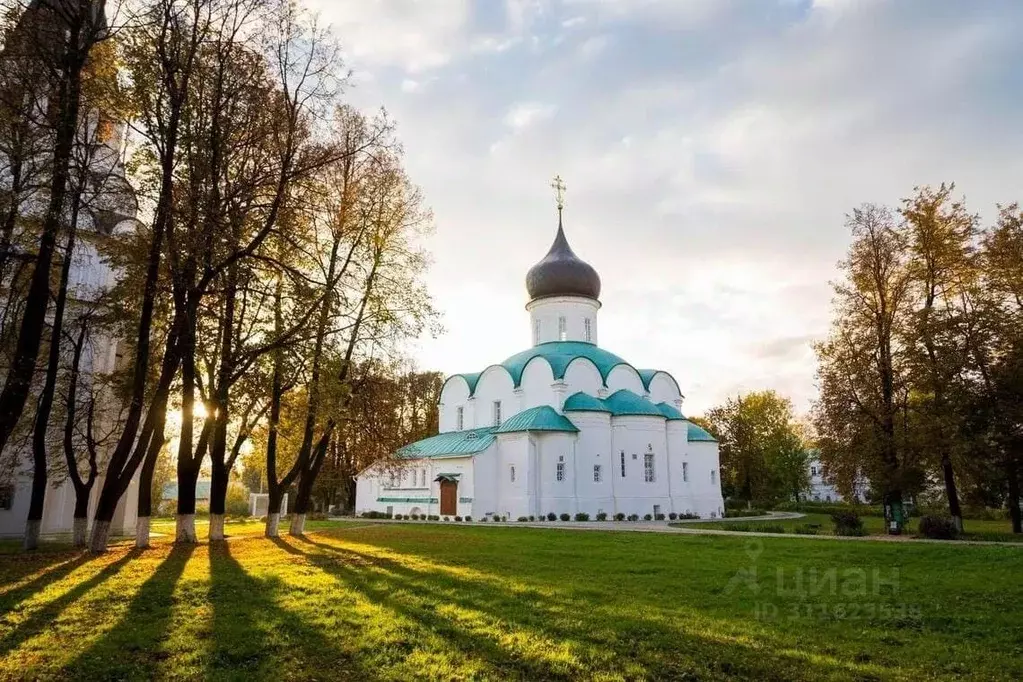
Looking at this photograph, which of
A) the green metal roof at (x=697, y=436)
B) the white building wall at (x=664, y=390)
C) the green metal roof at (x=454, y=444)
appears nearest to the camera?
the green metal roof at (x=454, y=444)

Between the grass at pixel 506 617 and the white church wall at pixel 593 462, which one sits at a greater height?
the white church wall at pixel 593 462

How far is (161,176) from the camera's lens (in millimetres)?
12000

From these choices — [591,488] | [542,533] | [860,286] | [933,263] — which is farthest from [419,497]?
[933,263]

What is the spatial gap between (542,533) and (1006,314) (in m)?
14.5

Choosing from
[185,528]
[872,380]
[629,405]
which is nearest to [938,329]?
[872,380]

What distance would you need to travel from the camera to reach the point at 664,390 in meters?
36.8

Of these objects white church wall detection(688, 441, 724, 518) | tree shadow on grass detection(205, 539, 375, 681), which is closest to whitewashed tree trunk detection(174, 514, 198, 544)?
tree shadow on grass detection(205, 539, 375, 681)

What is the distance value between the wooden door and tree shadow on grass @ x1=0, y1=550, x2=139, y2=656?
20.7 meters

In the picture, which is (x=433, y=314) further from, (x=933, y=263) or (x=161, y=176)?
(x=933, y=263)

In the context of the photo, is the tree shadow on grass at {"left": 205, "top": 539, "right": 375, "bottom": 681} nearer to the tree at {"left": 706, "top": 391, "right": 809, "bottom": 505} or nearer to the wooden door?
the wooden door

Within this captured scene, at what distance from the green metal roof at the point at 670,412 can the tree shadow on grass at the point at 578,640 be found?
2499 cm

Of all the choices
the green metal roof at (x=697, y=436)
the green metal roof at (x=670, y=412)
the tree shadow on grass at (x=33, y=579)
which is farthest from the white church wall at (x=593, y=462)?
the tree shadow on grass at (x=33, y=579)

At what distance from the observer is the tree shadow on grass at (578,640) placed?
5.54 m

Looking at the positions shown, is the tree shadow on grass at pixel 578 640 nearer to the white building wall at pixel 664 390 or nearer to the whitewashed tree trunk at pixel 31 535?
the whitewashed tree trunk at pixel 31 535
